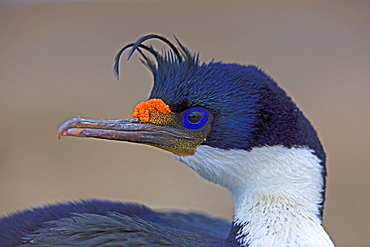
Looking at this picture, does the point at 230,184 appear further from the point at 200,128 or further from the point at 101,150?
the point at 101,150

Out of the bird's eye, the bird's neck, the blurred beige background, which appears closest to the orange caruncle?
the bird's eye

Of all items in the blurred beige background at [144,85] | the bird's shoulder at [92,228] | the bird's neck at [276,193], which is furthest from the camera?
the blurred beige background at [144,85]

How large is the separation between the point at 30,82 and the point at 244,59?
118 inches

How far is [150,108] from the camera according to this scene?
80.7 inches

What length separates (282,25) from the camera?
6.62 m

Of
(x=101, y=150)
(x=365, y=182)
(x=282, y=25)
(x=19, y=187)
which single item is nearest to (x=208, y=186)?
(x=101, y=150)

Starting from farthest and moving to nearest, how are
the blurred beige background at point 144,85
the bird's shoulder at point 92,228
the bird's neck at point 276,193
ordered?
1. the blurred beige background at point 144,85
2. the bird's neck at point 276,193
3. the bird's shoulder at point 92,228

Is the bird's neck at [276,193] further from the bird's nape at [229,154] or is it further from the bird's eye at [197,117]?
the bird's eye at [197,117]

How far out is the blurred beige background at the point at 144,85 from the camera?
4.94 m

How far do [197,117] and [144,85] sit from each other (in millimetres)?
4130

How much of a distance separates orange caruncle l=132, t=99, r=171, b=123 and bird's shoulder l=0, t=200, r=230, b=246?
1.52ft

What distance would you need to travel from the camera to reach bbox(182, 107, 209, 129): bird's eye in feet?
6.61

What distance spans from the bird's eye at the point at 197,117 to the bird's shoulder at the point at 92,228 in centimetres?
48

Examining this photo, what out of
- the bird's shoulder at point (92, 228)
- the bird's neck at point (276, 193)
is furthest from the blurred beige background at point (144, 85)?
the bird's neck at point (276, 193)
